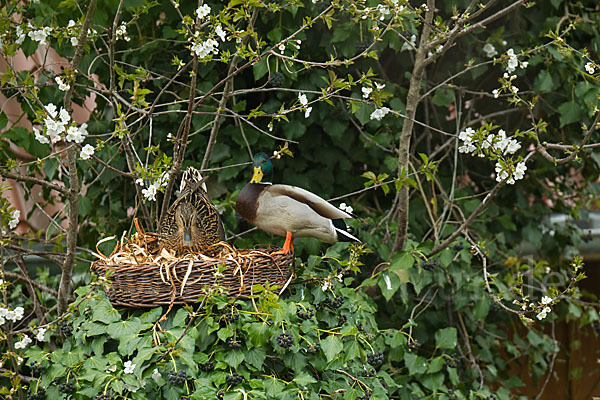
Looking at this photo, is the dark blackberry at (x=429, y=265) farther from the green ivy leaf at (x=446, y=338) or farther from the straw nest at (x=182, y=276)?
the straw nest at (x=182, y=276)

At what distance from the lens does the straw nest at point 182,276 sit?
179 cm

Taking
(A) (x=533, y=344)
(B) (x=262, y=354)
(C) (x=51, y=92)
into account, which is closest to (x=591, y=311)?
(A) (x=533, y=344)

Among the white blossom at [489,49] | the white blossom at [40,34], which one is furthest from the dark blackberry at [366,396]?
the white blossom at [489,49]

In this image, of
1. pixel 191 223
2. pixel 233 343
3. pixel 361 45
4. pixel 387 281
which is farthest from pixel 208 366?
pixel 361 45

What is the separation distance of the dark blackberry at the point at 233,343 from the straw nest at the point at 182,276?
119 millimetres

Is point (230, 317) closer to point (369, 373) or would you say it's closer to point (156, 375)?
point (156, 375)

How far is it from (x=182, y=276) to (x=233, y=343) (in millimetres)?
220

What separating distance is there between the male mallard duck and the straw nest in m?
0.06

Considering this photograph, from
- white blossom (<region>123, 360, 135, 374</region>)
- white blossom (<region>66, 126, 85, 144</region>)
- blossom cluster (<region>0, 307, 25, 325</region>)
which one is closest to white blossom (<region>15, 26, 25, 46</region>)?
white blossom (<region>66, 126, 85, 144</region>)

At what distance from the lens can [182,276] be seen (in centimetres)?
179

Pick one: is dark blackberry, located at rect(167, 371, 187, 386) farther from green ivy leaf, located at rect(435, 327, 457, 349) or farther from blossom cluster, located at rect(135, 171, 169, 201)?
green ivy leaf, located at rect(435, 327, 457, 349)

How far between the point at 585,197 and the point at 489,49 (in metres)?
0.91

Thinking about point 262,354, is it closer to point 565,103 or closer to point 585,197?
point 565,103

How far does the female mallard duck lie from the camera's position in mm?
1916
